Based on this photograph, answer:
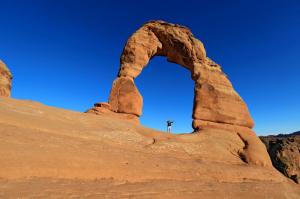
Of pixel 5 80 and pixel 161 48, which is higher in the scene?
pixel 161 48

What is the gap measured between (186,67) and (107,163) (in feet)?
49.7

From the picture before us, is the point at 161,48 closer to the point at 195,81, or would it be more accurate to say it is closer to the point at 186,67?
the point at 186,67

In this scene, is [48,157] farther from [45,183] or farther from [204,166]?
[204,166]

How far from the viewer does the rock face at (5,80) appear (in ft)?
94.4

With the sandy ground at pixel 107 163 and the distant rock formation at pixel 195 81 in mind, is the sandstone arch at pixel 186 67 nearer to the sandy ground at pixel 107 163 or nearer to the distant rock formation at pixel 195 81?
the distant rock formation at pixel 195 81

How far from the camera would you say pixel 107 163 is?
8.41 m

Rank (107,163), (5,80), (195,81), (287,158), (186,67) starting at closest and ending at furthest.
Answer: (107,163) < (287,158) < (195,81) < (186,67) < (5,80)

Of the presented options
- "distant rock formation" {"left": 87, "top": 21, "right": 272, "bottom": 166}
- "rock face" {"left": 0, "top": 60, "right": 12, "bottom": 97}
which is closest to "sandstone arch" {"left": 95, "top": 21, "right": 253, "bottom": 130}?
"distant rock formation" {"left": 87, "top": 21, "right": 272, "bottom": 166}

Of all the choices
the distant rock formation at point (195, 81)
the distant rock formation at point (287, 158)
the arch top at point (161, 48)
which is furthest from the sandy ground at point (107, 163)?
the arch top at point (161, 48)

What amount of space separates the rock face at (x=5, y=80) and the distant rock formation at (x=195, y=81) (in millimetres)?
16288

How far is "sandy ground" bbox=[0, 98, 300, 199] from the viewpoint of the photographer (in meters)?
6.56

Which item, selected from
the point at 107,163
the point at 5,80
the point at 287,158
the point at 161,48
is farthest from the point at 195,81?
the point at 5,80

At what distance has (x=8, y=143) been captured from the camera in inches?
292

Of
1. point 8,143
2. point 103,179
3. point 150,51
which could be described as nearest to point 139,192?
point 103,179
